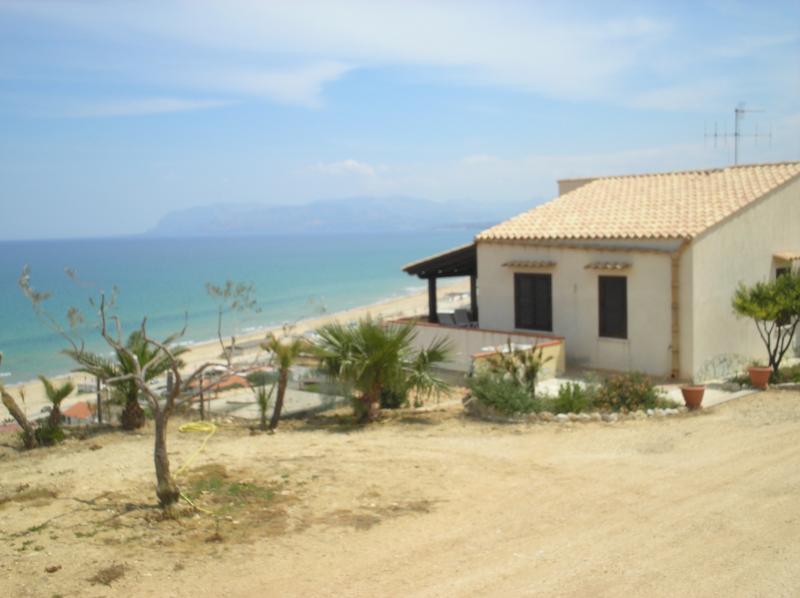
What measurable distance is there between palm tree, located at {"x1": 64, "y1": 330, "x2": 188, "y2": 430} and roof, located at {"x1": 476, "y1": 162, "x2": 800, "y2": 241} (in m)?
8.70

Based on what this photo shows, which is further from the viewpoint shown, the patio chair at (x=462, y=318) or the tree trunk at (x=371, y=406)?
the patio chair at (x=462, y=318)

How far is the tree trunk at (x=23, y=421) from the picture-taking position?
1157 centimetres

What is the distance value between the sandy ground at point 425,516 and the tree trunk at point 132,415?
938mm

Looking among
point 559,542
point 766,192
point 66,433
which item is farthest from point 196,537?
point 766,192

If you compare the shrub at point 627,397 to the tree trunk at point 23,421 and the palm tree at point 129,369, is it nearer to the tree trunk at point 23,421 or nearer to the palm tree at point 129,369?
the palm tree at point 129,369

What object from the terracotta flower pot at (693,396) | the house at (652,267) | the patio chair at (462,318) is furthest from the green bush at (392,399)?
the patio chair at (462,318)

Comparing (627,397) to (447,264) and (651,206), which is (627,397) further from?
(447,264)

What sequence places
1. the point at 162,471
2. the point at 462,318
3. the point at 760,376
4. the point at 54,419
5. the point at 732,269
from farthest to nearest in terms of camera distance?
the point at 462,318, the point at 732,269, the point at 760,376, the point at 54,419, the point at 162,471

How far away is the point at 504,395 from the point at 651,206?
25.3 ft

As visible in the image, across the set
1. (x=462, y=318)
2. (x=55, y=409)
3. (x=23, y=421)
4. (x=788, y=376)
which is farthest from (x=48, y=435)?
(x=788, y=376)

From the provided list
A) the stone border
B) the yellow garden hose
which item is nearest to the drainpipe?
the stone border

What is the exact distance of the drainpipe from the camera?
1545 centimetres

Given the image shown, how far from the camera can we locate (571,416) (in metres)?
12.5

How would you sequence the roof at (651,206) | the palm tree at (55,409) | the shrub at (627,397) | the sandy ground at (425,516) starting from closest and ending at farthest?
the sandy ground at (425,516)
the palm tree at (55,409)
the shrub at (627,397)
the roof at (651,206)
